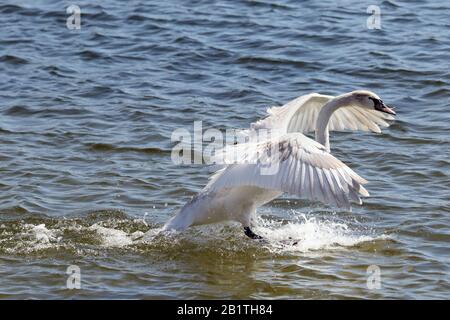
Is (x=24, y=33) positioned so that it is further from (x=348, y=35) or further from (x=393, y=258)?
(x=393, y=258)

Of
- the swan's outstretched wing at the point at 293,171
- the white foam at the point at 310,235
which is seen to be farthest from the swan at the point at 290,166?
the white foam at the point at 310,235

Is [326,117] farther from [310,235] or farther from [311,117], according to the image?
[310,235]

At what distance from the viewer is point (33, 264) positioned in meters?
7.80

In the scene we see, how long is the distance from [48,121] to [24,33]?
426cm

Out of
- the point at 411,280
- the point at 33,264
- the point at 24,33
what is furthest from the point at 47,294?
the point at 24,33

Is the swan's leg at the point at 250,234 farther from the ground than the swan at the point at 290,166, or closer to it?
closer to it

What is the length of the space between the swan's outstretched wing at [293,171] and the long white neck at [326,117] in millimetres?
602

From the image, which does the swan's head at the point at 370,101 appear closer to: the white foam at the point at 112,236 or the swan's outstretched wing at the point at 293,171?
the swan's outstretched wing at the point at 293,171

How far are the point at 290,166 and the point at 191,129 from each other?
4.12 m

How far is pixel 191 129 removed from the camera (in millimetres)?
11367

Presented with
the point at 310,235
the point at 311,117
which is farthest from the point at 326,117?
the point at 310,235

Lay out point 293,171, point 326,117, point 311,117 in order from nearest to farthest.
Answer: point 293,171, point 326,117, point 311,117

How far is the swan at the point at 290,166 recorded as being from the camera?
7142 millimetres
